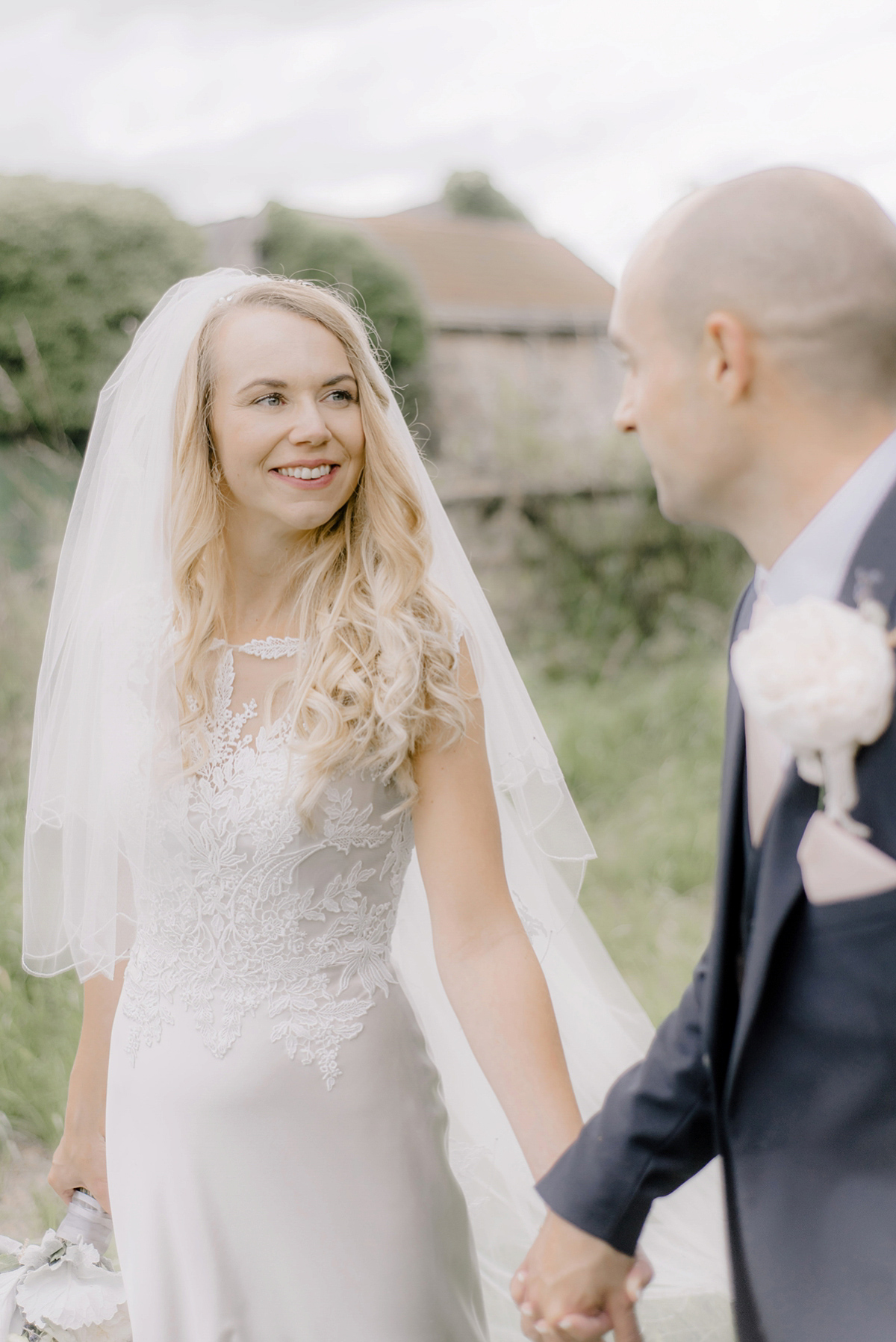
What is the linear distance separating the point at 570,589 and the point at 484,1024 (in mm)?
7507

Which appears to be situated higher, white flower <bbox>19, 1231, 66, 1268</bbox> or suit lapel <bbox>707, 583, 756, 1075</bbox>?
suit lapel <bbox>707, 583, 756, 1075</bbox>

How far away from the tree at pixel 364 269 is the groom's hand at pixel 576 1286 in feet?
29.2

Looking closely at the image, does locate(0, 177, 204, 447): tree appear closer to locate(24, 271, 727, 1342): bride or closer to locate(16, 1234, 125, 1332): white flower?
locate(24, 271, 727, 1342): bride

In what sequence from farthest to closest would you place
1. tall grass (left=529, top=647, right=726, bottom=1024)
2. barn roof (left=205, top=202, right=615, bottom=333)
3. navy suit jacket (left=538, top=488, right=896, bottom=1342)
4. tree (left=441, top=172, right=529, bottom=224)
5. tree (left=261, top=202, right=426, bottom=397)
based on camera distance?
1. tree (left=441, top=172, right=529, bottom=224)
2. barn roof (left=205, top=202, right=615, bottom=333)
3. tree (left=261, top=202, right=426, bottom=397)
4. tall grass (left=529, top=647, right=726, bottom=1024)
5. navy suit jacket (left=538, top=488, right=896, bottom=1342)

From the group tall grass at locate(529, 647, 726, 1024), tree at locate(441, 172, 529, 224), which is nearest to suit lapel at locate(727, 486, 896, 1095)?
tall grass at locate(529, 647, 726, 1024)

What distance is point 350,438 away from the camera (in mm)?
2139

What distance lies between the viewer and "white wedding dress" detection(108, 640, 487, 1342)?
6.47ft

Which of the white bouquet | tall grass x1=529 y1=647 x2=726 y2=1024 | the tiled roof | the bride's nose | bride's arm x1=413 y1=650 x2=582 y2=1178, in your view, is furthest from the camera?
the tiled roof

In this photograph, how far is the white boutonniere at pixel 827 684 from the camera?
1.08 metres

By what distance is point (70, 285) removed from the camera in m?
8.38

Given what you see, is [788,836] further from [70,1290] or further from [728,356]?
[70,1290]

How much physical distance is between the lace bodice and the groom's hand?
0.57 meters

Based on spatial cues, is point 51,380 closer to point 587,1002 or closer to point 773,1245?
point 587,1002

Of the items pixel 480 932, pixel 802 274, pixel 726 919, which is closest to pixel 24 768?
pixel 480 932
